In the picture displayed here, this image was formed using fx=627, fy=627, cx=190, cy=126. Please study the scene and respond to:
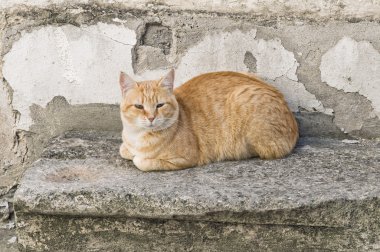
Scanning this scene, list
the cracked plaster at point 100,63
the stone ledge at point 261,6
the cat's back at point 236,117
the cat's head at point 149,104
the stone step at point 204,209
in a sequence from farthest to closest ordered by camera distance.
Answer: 1. the cracked plaster at point 100,63
2. the stone ledge at point 261,6
3. the cat's back at point 236,117
4. the cat's head at point 149,104
5. the stone step at point 204,209

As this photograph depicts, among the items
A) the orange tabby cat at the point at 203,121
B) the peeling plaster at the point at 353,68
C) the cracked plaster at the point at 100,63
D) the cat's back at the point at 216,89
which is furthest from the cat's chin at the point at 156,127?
the peeling plaster at the point at 353,68

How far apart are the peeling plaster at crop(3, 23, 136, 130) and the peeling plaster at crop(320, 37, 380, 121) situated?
4.32 ft

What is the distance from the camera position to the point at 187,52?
4.20m

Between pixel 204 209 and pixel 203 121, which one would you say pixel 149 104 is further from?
pixel 204 209

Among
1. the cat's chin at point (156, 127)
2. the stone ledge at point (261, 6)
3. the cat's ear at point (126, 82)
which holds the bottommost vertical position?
the cat's chin at point (156, 127)

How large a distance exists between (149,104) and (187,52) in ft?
2.33

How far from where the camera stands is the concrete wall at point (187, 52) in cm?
409

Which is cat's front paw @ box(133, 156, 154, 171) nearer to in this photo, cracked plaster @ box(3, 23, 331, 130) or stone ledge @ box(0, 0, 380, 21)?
cracked plaster @ box(3, 23, 331, 130)

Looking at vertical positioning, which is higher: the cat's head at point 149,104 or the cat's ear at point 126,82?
the cat's ear at point 126,82

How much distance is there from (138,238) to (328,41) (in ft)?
5.83

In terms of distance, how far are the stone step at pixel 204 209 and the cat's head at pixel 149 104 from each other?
30 centimetres

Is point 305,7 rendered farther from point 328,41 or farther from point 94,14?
point 94,14

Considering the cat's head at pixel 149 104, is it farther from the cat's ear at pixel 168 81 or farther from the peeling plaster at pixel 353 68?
the peeling plaster at pixel 353 68

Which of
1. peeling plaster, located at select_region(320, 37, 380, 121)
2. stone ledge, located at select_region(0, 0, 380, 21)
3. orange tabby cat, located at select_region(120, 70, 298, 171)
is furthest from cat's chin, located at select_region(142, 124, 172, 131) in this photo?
peeling plaster, located at select_region(320, 37, 380, 121)
